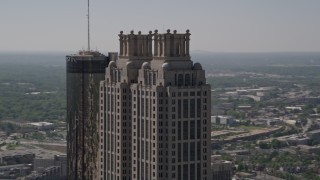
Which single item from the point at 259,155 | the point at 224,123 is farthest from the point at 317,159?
the point at 224,123

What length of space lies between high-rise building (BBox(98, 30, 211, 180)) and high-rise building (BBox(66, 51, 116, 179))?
15.7 meters

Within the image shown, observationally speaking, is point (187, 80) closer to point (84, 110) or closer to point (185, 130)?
point (185, 130)

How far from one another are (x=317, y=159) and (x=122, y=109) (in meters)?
82.4

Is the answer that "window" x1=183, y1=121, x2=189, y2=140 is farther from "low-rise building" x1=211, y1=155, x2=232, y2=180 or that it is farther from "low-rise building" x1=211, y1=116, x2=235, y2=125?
"low-rise building" x1=211, y1=116, x2=235, y2=125

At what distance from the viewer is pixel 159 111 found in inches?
1550

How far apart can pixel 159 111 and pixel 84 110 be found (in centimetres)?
2282

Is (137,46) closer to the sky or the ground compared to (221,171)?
closer to the sky

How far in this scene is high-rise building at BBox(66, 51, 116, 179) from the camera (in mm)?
59469

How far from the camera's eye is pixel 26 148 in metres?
125

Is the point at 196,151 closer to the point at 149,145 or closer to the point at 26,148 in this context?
the point at 149,145

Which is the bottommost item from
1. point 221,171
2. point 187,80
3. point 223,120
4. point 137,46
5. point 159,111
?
point 223,120

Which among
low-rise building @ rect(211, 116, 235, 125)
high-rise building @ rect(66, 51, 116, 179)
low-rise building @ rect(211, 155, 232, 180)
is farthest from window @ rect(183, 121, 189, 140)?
low-rise building @ rect(211, 116, 235, 125)

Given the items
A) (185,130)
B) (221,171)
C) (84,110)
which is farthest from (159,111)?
(221,171)

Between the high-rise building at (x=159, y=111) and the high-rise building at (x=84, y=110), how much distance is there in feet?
51.5
